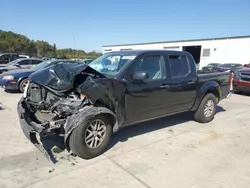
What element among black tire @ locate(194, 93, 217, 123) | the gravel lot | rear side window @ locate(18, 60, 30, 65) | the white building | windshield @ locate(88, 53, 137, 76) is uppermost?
the white building

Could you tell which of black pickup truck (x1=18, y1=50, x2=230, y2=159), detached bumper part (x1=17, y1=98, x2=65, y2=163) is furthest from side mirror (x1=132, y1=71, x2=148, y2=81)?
detached bumper part (x1=17, y1=98, x2=65, y2=163)

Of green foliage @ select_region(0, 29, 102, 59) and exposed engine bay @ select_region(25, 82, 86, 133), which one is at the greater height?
green foliage @ select_region(0, 29, 102, 59)

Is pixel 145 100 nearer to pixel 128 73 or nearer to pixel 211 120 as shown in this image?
pixel 128 73

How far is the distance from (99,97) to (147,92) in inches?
43.9

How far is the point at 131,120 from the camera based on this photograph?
14.6 ft

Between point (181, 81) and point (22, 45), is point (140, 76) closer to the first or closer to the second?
point (181, 81)

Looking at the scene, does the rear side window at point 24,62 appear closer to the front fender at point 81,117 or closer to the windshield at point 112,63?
the windshield at point 112,63

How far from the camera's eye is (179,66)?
5.36m

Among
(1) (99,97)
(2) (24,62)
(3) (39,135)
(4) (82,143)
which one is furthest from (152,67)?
(2) (24,62)

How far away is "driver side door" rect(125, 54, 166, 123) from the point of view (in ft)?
14.3

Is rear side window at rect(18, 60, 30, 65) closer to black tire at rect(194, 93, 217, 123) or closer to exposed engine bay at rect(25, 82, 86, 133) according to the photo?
exposed engine bay at rect(25, 82, 86, 133)

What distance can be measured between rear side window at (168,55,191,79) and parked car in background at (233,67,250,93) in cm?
661

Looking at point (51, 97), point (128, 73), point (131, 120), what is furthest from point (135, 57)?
point (51, 97)

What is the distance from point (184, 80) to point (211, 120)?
5.69 feet
